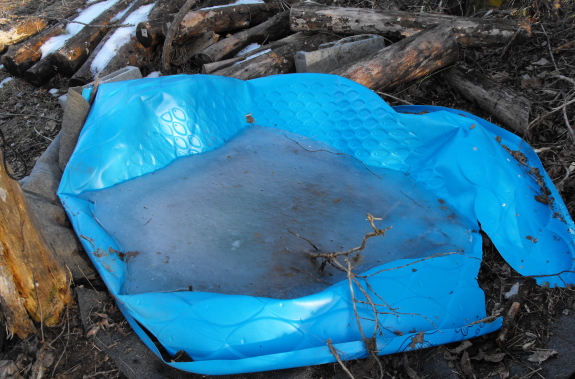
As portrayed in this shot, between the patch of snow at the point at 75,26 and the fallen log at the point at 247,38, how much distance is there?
5.82 feet

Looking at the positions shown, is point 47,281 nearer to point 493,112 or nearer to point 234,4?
point 493,112

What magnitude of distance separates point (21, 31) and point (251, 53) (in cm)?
311

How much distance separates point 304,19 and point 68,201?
2846 millimetres

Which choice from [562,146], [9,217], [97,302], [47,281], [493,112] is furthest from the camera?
[493,112]

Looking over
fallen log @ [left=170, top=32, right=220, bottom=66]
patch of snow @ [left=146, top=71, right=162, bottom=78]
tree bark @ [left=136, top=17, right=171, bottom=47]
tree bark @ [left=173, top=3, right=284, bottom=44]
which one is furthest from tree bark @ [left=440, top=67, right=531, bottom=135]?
tree bark @ [left=136, top=17, right=171, bottom=47]

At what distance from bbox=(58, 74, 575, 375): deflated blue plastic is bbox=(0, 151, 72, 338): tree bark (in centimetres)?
26

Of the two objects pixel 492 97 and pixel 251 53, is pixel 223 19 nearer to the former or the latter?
pixel 251 53

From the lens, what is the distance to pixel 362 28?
4125 mm

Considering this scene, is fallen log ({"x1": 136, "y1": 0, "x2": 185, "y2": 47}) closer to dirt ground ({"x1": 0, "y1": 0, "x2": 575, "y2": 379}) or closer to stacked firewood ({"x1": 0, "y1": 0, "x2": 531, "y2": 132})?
stacked firewood ({"x1": 0, "y1": 0, "x2": 531, "y2": 132})

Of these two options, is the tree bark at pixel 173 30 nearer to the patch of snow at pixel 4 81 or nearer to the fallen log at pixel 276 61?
the fallen log at pixel 276 61

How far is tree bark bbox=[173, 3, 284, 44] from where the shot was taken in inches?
166

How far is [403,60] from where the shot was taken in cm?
359

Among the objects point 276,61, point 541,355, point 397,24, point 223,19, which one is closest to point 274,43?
point 276,61

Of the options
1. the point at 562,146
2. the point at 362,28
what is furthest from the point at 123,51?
the point at 562,146
